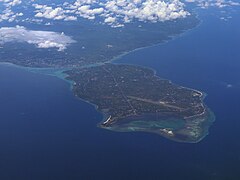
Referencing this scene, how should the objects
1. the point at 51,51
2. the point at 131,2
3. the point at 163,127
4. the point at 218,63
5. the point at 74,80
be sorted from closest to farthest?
the point at 163,127 → the point at 74,80 → the point at 218,63 → the point at 51,51 → the point at 131,2

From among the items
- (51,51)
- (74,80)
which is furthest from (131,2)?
(74,80)

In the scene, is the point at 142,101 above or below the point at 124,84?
above

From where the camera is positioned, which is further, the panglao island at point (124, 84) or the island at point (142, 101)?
the panglao island at point (124, 84)

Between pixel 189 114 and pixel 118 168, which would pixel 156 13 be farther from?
pixel 118 168

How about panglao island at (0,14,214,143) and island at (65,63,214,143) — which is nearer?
island at (65,63,214,143)

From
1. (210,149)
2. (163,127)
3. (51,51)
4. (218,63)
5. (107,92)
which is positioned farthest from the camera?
(51,51)
